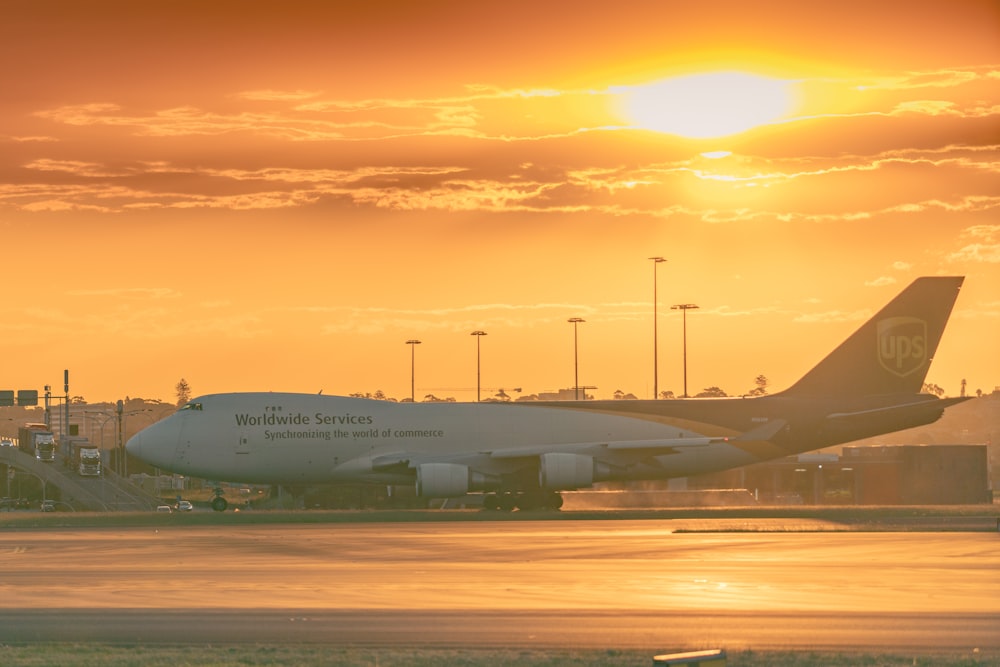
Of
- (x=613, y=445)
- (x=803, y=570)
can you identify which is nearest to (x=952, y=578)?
(x=803, y=570)

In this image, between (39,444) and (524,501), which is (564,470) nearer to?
(524,501)

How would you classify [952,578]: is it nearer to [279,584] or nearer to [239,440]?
[279,584]

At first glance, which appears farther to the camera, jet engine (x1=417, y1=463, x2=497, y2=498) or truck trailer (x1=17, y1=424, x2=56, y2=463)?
truck trailer (x1=17, y1=424, x2=56, y2=463)

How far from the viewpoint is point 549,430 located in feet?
190

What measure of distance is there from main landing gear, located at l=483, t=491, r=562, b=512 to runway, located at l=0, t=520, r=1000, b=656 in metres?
17.0

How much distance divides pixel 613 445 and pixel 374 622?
36291 mm

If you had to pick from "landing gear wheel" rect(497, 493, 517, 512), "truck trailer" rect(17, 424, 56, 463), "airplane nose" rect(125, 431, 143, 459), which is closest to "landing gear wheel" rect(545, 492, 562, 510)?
"landing gear wheel" rect(497, 493, 517, 512)

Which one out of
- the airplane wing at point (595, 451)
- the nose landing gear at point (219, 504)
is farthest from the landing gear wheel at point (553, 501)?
the nose landing gear at point (219, 504)

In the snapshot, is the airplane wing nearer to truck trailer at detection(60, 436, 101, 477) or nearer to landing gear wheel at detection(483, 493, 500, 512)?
landing gear wheel at detection(483, 493, 500, 512)

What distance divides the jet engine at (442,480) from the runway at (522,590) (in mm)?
14485

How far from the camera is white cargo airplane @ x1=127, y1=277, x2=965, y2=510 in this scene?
183ft

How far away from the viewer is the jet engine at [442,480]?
53969 mm

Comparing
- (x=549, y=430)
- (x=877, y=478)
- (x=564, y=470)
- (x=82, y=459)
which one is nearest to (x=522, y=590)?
(x=564, y=470)

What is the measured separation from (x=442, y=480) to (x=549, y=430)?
5.78 m
